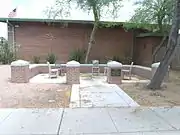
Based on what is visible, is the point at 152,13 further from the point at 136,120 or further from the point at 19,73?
the point at 136,120

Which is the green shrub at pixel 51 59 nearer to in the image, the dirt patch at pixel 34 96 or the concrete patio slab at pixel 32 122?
the dirt patch at pixel 34 96

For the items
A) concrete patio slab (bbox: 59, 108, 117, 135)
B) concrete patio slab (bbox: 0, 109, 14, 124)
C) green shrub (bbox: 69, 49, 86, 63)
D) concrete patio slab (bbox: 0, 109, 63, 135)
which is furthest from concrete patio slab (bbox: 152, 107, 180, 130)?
green shrub (bbox: 69, 49, 86, 63)

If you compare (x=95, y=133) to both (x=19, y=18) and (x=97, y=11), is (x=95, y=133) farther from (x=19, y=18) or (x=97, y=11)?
(x=19, y=18)

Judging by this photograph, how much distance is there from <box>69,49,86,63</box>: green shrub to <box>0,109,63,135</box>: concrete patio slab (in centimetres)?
1439

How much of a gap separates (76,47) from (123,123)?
1689cm

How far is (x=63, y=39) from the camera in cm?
2292

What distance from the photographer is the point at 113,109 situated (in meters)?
7.84

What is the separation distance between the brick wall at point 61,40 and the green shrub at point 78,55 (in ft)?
2.21

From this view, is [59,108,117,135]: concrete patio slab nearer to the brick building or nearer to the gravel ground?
the gravel ground

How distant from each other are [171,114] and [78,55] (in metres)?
15.1

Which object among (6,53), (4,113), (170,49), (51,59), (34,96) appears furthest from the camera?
(6,53)

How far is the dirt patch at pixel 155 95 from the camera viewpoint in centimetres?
884

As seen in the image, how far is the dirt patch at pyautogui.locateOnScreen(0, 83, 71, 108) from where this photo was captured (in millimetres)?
8398

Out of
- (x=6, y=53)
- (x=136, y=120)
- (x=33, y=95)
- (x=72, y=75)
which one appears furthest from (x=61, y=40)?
(x=136, y=120)
